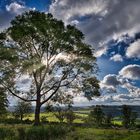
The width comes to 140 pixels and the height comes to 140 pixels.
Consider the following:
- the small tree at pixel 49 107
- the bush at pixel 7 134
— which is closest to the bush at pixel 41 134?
the bush at pixel 7 134

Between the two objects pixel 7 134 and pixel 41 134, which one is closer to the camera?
pixel 41 134

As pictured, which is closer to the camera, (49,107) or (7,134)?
(7,134)

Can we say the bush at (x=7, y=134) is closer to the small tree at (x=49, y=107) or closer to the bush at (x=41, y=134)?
the bush at (x=41, y=134)

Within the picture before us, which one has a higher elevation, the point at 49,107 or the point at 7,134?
the point at 49,107

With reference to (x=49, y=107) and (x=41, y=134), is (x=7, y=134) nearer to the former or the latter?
(x=41, y=134)

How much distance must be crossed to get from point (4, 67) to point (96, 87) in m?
15.1

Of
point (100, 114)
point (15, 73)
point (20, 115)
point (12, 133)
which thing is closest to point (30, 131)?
point (12, 133)

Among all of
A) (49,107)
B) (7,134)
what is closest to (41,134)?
(7,134)

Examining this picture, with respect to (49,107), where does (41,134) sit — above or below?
below

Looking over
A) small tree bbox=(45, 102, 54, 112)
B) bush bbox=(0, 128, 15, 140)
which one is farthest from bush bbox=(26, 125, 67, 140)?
small tree bbox=(45, 102, 54, 112)

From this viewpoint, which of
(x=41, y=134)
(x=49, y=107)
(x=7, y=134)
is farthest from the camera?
(x=49, y=107)

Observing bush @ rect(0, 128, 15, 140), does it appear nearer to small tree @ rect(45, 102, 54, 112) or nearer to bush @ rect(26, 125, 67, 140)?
bush @ rect(26, 125, 67, 140)

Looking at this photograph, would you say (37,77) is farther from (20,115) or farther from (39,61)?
(20,115)

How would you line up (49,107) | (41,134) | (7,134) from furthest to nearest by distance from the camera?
(49,107)
(7,134)
(41,134)
